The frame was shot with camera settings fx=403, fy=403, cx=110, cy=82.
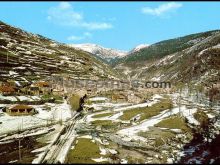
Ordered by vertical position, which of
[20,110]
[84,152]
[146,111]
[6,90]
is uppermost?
[6,90]

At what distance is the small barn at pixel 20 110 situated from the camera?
165250 mm

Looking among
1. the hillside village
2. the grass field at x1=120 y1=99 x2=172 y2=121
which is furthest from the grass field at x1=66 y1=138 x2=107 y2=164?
the grass field at x1=120 y1=99 x2=172 y2=121

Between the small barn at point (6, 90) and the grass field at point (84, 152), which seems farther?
the small barn at point (6, 90)

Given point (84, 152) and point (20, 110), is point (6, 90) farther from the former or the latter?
point (84, 152)

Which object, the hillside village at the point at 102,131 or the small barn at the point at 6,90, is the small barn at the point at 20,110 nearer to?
the hillside village at the point at 102,131

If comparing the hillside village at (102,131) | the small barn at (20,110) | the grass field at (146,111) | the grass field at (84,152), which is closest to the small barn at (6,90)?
the hillside village at (102,131)

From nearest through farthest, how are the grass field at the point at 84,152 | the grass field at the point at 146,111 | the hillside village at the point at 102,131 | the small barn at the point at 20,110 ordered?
the grass field at the point at 84,152, the hillside village at the point at 102,131, the small barn at the point at 20,110, the grass field at the point at 146,111

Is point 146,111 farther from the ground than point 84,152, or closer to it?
farther from the ground

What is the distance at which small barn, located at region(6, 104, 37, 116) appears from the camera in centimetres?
16525

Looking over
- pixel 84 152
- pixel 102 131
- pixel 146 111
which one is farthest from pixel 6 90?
pixel 84 152

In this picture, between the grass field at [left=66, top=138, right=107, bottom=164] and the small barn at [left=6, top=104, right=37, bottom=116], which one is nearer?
the grass field at [left=66, top=138, right=107, bottom=164]

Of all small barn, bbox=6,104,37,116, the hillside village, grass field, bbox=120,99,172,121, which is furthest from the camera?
grass field, bbox=120,99,172,121

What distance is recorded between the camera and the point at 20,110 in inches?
6565

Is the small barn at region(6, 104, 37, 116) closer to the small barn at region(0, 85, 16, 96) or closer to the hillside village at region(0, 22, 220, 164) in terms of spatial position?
the hillside village at region(0, 22, 220, 164)
